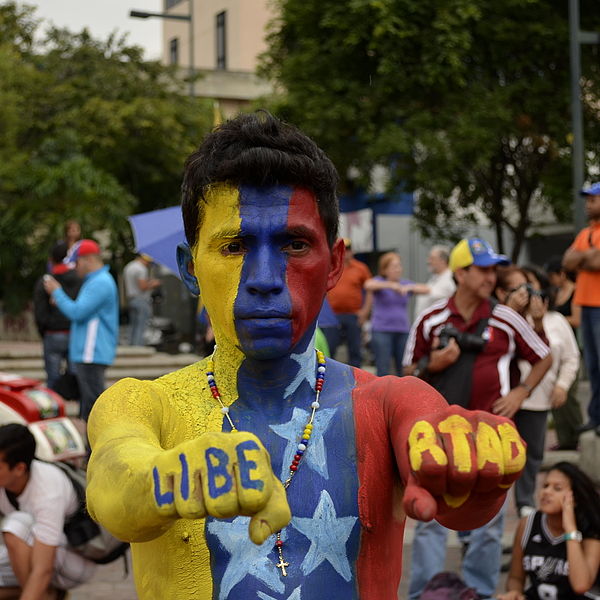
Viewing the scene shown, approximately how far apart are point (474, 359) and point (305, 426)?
3420 millimetres

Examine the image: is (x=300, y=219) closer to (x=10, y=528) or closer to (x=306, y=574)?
(x=306, y=574)

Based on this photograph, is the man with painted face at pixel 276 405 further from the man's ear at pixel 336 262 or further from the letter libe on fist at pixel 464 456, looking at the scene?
the letter libe on fist at pixel 464 456

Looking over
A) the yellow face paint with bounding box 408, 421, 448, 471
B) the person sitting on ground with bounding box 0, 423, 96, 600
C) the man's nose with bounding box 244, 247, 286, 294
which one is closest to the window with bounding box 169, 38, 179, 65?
the person sitting on ground with bounding box 0, 423, 96, 600

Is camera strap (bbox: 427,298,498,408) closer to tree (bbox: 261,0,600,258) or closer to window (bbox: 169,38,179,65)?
tree (bbox: 261,0,600,258)

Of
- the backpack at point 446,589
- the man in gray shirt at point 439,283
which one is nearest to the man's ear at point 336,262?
the backpack at point 446,589

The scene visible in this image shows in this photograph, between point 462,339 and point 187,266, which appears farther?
point 462,339

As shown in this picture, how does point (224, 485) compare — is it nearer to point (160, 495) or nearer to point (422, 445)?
point (160, 495)


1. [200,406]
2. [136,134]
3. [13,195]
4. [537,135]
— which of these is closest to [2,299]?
[13,195]

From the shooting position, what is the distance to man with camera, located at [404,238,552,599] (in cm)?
526

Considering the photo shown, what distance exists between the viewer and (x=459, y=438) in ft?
5.38

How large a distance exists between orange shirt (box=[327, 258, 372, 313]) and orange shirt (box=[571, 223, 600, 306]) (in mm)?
3837

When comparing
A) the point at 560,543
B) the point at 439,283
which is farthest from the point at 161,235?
the point at 439,283

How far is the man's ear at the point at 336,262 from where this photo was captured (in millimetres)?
2217

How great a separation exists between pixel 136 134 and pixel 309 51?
8.15 meters
